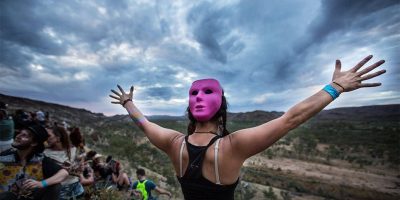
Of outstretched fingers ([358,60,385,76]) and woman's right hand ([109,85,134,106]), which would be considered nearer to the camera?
outstretched fingers ([358,60,385,76])

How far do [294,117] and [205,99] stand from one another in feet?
1.93

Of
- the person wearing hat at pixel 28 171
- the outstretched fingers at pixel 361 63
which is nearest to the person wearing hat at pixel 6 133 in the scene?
the person wearing hat at pixel 28 171

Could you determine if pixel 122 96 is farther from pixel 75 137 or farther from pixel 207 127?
pixel 75 137

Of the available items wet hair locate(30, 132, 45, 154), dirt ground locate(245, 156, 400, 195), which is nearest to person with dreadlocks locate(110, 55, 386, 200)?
wet hair locate(30, 132, 45, 154)

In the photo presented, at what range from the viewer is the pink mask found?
1.60 metres

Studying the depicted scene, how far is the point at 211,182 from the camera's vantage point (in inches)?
56.1

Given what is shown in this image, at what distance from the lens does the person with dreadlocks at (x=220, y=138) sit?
1.31m

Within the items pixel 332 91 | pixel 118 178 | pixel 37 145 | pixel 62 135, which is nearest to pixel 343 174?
pixel 118 178

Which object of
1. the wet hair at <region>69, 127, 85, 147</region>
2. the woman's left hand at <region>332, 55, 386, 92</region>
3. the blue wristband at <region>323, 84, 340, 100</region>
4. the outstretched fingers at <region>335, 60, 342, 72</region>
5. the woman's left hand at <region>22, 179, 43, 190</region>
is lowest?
the woman's left hand at <region>22, 179, 43, 190</region>

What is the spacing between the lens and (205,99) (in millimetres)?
1622

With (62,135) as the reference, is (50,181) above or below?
below

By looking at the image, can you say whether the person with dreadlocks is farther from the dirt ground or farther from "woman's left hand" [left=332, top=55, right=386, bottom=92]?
the dirt ground

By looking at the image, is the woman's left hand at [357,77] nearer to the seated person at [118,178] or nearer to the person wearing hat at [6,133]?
the person wearing hat at [6,133]

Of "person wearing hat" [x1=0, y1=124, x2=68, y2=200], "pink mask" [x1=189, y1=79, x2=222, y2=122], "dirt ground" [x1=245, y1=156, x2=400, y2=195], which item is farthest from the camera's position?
"dirt ground" [x1=245, y1=156, x2=400, y2=195]
